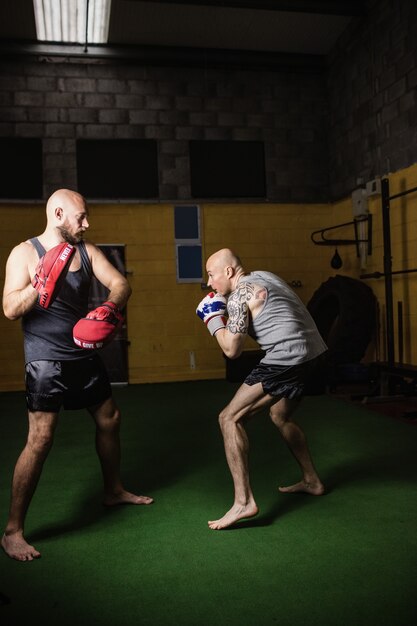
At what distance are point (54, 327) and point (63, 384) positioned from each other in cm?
26

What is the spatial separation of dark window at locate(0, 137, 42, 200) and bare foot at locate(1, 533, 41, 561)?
612 cm

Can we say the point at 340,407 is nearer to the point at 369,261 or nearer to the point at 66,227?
the point at 369,261

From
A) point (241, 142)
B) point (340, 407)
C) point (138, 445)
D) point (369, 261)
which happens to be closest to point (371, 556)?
point (138, 445)

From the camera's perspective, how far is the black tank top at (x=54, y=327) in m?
2.55

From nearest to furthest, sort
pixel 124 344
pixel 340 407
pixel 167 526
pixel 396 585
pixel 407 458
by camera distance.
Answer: pixel 396 585 → pixel 167 526 → pixel 407 458 → pixel 340 407 → pixel 124 344

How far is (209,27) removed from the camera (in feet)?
25.1

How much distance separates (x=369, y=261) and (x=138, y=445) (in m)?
4.37

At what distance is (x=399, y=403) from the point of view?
19.0ft

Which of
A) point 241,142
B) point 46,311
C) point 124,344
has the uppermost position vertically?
point 241,142

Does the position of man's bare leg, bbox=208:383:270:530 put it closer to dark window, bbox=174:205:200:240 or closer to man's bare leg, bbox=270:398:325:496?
man's bare leg, bbox=270:398:325:496

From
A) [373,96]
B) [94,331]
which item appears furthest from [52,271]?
[373,96]

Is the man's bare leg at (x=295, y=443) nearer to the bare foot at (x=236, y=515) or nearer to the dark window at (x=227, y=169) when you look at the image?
the bare foot at (x=236, y=515)

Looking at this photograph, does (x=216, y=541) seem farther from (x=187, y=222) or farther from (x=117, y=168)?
(x=117, y=168)

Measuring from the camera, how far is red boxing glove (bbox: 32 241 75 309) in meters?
2.23
